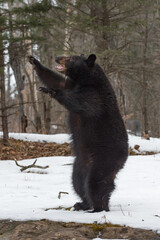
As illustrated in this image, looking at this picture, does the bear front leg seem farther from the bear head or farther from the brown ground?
the brown ground

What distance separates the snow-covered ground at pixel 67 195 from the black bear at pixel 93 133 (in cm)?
28

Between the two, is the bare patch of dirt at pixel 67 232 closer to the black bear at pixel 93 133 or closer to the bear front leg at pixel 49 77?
the black bear at pixel 93 133

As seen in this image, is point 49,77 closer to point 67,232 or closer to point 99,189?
point 99,189

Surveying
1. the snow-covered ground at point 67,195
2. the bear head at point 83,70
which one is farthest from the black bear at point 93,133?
the snow-covered ground at point 67,195

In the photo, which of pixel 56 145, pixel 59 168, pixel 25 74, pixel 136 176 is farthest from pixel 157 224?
pixel 25 74

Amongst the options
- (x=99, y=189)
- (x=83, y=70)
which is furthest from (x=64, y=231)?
(x=83, y=70)

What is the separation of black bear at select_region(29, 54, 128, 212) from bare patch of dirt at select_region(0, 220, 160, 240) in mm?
595

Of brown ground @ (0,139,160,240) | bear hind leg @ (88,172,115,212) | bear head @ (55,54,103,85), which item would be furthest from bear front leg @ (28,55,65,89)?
Answer: brown ground @ (0,139,160,240)

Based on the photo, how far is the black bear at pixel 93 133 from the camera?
3832 millimetres

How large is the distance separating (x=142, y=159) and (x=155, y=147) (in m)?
3.34

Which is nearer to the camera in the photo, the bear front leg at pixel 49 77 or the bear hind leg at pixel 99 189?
the bear hind leg at pixel 99 189

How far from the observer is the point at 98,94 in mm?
3957

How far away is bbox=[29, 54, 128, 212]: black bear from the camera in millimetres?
3832

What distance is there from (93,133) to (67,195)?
5.66 ft
